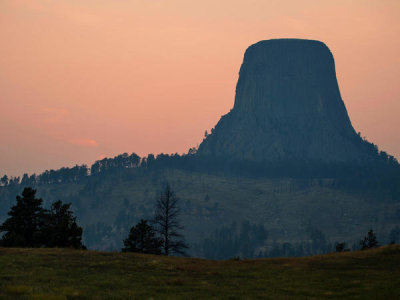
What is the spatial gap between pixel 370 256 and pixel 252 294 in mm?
17519

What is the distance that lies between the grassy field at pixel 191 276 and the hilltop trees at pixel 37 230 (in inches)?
605

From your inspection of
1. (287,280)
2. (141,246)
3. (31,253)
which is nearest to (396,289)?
(287,280)

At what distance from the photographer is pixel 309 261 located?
4350 centimetres

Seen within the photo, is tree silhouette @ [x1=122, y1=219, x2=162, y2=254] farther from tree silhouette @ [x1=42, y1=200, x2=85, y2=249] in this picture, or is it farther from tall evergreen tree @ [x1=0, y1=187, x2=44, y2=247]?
tall evergreen tree @ [x1=0, y1=187, x2=44, y2=247]

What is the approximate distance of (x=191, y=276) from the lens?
3728cm

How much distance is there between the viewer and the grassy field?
→ 29.3 m

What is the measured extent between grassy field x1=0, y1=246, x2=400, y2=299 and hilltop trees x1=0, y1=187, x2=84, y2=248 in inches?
605

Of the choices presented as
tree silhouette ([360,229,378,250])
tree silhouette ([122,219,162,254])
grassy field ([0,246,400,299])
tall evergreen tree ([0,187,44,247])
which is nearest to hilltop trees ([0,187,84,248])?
tall evergreen tree ([0,187,44,247])

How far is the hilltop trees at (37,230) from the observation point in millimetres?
62125

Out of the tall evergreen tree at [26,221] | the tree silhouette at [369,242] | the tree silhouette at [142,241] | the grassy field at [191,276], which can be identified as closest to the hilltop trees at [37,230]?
the tall evergreen tree at [26,221]

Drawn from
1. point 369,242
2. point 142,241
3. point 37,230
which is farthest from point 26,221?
point 369,242

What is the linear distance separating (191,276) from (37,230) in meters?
34.5

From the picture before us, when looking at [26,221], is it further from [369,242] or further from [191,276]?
[369,242]

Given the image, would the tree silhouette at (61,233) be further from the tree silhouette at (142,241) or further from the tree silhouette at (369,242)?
the tree silhouette at (369,242)
